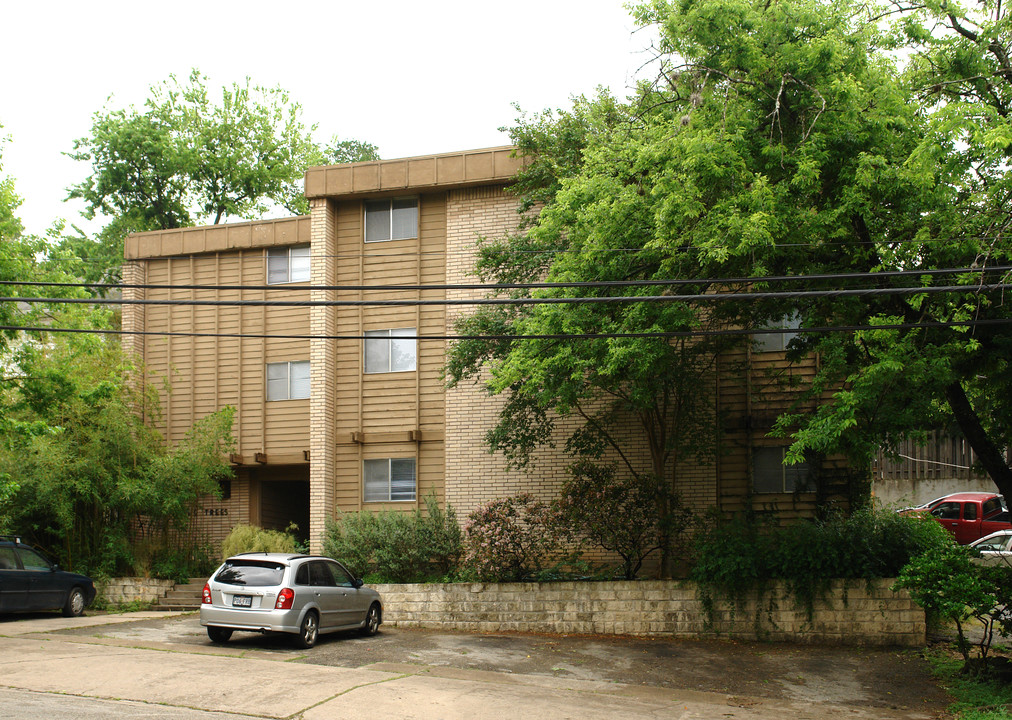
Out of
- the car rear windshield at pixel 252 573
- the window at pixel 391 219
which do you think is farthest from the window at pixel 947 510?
the car rear windshield at pixel 252 573

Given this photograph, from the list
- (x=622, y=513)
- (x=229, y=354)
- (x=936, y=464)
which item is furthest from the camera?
(x=936, y=464)

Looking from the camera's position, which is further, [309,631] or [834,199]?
[309,631]

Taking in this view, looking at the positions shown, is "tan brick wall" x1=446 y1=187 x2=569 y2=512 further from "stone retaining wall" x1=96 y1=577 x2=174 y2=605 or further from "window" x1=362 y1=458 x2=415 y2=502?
"stone retaining wall" x1=96 y1=577 x2=174 y2=605

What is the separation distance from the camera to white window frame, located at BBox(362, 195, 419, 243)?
22.5 metres

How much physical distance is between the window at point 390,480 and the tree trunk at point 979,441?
1198 cm

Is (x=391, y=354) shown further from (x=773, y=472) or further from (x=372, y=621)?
(x=773, y=472)

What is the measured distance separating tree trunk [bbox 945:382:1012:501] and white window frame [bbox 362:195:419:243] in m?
12.9

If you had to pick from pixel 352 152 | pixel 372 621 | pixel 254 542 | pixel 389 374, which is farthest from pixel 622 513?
pixel 352 152

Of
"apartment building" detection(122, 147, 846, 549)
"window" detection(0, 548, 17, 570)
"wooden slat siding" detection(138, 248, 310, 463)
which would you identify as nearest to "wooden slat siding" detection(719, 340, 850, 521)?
"apartment building" detection(122, 147, 846, 549)

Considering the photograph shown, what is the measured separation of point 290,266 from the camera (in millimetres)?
23828

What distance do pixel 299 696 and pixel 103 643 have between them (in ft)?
18.6

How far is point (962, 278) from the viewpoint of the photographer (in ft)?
38.7

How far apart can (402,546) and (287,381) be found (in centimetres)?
664

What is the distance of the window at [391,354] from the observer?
72.4ft
